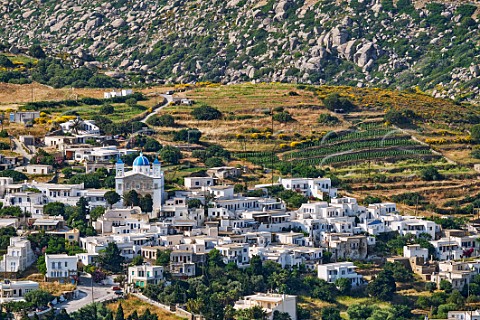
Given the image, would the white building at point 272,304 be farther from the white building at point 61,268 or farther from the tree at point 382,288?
the white building at point 61,268

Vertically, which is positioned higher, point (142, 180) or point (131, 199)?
point (142, 180)

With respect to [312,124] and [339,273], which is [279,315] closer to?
[339,273]

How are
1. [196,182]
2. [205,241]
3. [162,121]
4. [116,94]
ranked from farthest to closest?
[116,94] < [162,121] < [196,182] < [205,241]

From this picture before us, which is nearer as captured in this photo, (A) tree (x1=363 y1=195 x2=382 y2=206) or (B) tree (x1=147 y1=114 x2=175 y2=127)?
(A) tree (x1=363 y1=195 x2=382 y2=206)

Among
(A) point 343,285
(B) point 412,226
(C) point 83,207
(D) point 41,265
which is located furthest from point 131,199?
(B) point 412,226

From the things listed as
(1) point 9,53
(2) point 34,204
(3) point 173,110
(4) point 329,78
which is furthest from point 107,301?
(4) point 329,78

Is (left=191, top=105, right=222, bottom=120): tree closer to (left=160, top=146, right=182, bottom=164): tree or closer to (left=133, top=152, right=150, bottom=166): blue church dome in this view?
(left=160, top=146, right=182, bottom=164): tree

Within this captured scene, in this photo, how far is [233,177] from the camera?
12231 centimetres

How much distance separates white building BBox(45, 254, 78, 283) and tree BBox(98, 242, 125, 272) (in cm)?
229

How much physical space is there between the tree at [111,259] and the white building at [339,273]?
36.3 feet

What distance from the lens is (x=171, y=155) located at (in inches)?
4899

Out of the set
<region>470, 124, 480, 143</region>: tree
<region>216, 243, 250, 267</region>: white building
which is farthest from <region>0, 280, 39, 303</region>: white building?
<region>470, 124, 480, 143</region>: tree

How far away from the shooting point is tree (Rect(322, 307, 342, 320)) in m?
98.9

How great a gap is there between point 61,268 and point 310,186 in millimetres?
23614
